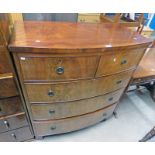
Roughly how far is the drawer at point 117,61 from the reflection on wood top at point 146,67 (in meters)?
0.40

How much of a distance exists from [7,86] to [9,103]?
0.17m

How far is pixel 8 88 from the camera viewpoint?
0.90 meters

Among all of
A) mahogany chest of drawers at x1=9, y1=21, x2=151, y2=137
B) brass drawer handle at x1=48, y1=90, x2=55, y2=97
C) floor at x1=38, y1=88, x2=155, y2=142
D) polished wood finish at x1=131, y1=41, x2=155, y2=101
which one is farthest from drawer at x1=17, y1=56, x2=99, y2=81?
floor at x1=38, y1=88, x2=155, y2=142

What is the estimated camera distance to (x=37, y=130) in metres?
1.34

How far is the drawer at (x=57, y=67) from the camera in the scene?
83 centimetres

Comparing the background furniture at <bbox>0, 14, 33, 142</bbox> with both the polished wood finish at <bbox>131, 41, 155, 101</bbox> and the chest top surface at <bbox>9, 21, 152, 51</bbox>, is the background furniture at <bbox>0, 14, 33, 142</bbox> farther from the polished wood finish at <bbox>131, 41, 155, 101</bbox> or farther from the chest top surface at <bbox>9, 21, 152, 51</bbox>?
the polished wood finish at <bbox>131, 41, 155, 101</bbox>

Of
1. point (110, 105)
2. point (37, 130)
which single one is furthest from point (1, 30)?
point (110, 105)

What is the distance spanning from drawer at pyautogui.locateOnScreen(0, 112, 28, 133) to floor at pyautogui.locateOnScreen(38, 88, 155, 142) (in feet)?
1.36

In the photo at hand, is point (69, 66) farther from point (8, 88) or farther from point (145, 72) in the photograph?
point (145, 72)

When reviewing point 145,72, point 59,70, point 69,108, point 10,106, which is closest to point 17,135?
point 10,106

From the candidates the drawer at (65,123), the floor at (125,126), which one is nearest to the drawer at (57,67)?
the drawer at (65,123)

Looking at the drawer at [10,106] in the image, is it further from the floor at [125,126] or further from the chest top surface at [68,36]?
the floor at [125,126]

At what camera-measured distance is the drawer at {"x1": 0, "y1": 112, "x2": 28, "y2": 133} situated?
3.56 feet
